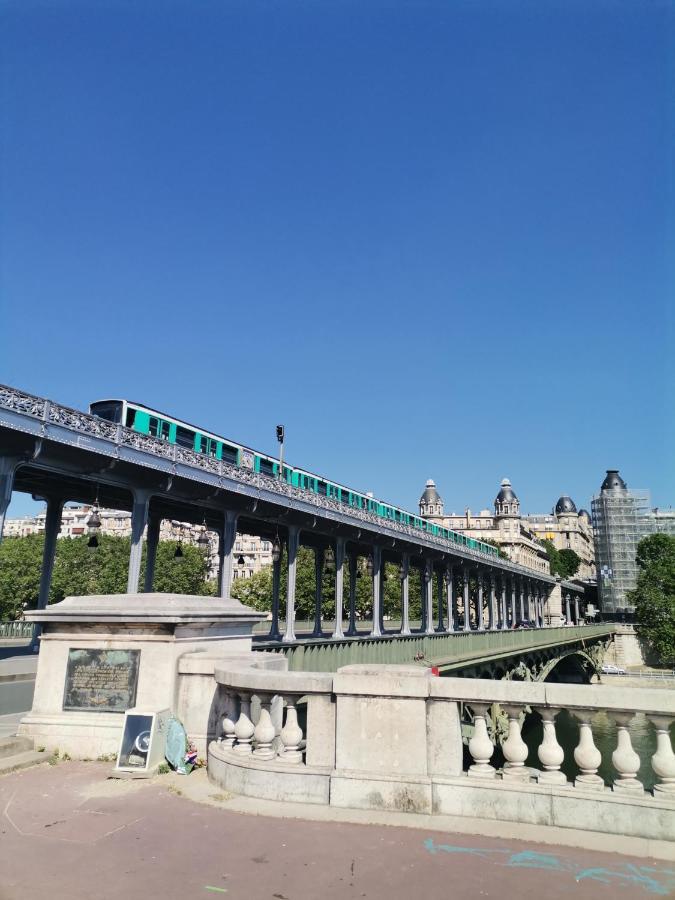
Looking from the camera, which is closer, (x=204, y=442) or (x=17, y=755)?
(x=17, y=755)

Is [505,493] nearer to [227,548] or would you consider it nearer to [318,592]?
[318,592]

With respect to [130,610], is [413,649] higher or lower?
lower

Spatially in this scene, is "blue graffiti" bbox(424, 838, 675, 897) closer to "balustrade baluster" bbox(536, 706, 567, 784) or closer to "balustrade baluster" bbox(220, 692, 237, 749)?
"balustrade baluster" bbox(536, 706, 567, 784)

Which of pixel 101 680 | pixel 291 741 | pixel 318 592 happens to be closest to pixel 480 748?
pixel 291 741

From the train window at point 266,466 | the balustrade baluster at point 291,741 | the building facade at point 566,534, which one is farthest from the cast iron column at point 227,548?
the building facade at point 566,534

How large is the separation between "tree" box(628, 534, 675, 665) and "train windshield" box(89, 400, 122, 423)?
71512mm

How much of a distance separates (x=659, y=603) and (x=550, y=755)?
80.8 meters

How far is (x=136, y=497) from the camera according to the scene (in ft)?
85.2

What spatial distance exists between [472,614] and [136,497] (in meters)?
98.5

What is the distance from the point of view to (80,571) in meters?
73.1

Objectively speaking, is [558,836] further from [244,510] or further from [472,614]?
[472,614]

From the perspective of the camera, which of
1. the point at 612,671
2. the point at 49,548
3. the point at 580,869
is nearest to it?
the point at 580,869

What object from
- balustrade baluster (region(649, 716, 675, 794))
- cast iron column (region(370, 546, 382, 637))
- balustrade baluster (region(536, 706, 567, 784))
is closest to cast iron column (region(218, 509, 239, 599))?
cast iron column (region(370, 546, 382, 637))

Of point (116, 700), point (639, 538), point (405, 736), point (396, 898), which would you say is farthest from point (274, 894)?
point (639, 538)
